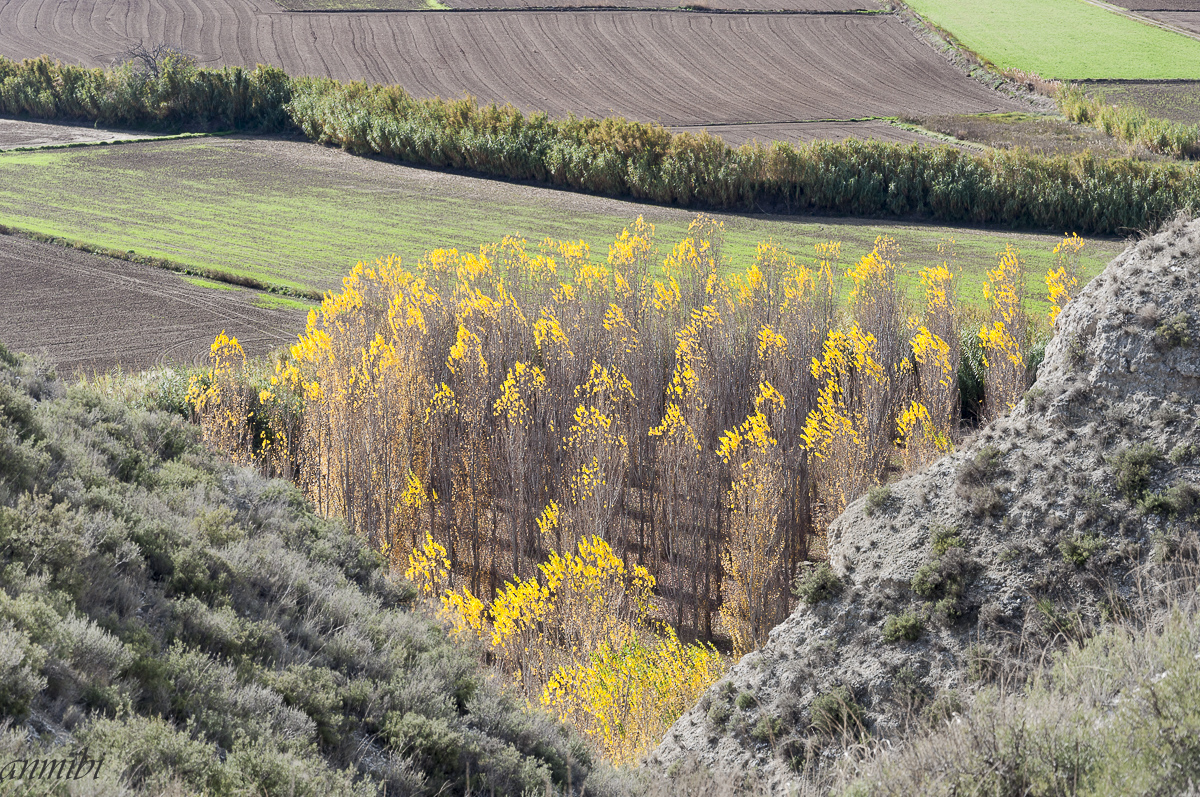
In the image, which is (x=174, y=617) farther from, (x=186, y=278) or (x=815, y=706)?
(x=186, y=278)

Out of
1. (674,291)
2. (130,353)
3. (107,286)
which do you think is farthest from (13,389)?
(107,286)

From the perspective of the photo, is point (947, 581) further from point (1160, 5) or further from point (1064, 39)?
point (1160, 5)

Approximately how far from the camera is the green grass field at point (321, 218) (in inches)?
1270

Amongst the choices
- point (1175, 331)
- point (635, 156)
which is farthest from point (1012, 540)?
point (635, 156)

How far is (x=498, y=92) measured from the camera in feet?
181

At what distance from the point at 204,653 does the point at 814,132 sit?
45.3 meters

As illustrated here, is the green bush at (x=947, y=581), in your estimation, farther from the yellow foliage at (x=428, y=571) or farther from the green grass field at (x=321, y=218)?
the green grass field at (x=321, y=218)

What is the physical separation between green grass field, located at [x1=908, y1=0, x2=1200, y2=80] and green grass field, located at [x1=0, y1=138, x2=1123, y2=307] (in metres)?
30.9

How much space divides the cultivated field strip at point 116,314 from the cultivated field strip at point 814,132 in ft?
84.6

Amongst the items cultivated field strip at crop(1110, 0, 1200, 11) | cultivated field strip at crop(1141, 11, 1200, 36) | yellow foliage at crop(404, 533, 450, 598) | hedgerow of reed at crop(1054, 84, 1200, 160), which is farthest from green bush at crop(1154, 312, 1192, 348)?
cultivated field strip at crop(1110, 0, 1200, 11)

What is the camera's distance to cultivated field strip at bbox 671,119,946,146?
45844 mm

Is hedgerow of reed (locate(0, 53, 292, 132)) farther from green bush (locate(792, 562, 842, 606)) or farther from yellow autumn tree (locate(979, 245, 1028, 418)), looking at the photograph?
green bush (locate(792, 562, 842, 606))

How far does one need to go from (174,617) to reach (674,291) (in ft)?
47.3

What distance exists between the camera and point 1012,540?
34.4 feet
